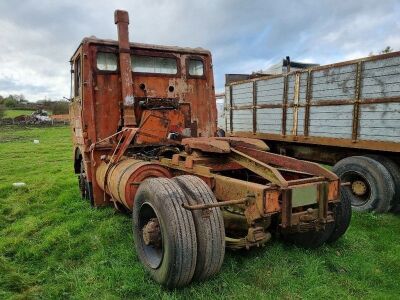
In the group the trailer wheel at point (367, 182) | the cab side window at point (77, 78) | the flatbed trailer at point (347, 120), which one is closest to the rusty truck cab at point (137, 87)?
the cab side window at point (77, 78)

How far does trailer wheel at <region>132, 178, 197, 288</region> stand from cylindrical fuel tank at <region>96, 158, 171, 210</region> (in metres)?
0.60

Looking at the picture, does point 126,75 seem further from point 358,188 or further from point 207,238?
point 358,188

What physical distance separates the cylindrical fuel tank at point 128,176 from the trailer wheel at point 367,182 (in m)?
3.04

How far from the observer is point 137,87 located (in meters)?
6.19

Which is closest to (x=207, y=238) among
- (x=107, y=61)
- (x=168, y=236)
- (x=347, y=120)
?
(x=168, y=236)

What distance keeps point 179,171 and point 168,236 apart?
1538mm

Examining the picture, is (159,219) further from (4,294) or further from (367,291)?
(367,291)

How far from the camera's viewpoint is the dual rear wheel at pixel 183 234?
314 cm

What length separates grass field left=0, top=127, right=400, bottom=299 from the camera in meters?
3.41

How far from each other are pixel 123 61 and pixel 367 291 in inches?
179

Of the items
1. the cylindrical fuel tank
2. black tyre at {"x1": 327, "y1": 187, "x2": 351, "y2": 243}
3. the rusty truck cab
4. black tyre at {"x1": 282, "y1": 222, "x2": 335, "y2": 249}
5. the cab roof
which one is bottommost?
black tyre at {"x1": 282, "y1": 222, "x2": 335, "y2": 249}

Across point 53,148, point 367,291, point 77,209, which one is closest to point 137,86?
point 77,209

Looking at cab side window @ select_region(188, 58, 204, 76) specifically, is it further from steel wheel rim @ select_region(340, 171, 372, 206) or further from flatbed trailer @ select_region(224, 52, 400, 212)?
steel wheel rim @ select_region(340, 171, 372, 206)

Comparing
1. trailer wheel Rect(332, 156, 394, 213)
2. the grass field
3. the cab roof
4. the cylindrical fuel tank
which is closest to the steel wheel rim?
trailer wheel Rect(332, 156, 394, 213)
